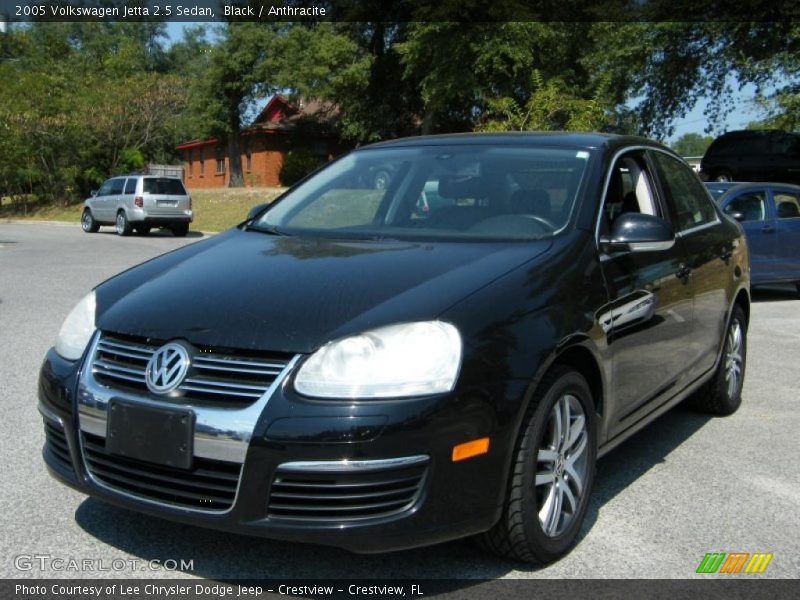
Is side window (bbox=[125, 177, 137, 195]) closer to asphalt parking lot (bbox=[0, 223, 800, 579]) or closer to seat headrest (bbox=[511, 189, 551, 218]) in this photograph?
asphalt parking lot (bbox=[0, 223, 800, 579])

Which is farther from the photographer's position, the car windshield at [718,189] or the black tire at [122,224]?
the black tire at [122,224]

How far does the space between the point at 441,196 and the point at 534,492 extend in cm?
160

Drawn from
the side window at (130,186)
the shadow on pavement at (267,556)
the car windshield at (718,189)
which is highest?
the car windshield at (718,189)

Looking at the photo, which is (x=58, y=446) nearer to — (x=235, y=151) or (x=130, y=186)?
(x=130, y=186)

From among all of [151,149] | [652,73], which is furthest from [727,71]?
[151,149]

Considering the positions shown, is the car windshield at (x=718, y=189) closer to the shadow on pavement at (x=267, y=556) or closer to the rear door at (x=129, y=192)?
the shadow on pavement at (x=267, y=556)

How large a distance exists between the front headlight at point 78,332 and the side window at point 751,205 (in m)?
9.81

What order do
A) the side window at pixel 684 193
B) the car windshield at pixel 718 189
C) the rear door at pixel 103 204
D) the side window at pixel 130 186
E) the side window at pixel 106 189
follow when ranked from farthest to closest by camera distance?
the side window at pixel 106 189
the rear door at pixel 103 204
the side window at pixel 130 186
the car windshield at pixel 718 189
the side window at pixel 684 193

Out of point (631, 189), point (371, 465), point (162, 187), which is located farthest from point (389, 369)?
point (162, 187)

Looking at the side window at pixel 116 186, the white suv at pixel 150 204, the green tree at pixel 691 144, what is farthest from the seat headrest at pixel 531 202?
the green tree at pixel 691 144

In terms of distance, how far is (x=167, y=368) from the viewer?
2920mm

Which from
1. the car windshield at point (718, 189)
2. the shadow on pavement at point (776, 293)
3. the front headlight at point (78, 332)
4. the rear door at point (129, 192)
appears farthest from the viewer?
the rear door at point (129, 192)

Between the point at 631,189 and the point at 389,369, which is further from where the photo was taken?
the point at 631,189

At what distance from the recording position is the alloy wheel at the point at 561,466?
325 centimetres
